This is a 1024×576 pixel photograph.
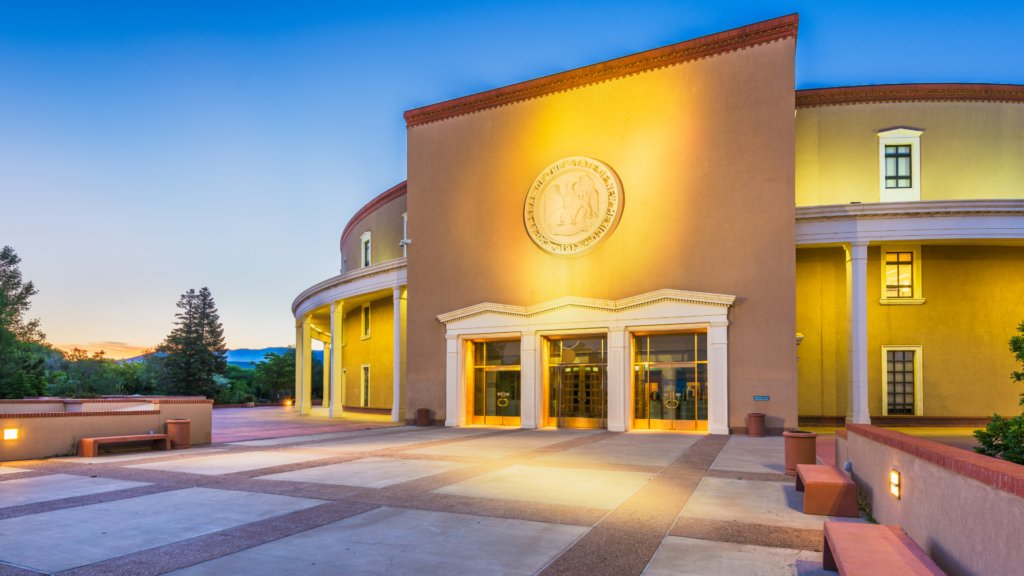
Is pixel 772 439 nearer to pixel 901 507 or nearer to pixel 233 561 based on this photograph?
pixel 901 507

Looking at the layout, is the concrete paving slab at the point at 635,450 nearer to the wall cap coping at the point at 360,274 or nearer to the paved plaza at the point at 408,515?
the paved plaza at the point at 408,515

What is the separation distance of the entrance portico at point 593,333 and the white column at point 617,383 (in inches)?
1.5

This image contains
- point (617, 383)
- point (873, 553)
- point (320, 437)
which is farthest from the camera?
point (617, 383)

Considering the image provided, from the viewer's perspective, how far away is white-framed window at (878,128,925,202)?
27.7 m

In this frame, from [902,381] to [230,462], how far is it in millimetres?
25814

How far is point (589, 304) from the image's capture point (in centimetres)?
2548

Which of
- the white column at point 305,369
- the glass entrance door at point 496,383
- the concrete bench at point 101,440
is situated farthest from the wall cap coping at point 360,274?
the concrete bench at point 101,440

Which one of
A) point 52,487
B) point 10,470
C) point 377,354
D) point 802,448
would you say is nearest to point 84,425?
point 10,470

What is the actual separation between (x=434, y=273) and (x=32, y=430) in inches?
657

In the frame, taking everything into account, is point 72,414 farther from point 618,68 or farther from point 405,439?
point 618,68

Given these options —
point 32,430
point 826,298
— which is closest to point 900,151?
point 826,298

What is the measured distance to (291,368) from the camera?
3265 inches

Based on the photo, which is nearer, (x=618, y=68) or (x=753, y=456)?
(x=753, y=456)

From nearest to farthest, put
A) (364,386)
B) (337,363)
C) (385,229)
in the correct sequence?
(337,363) → (385,229) → (364,386)
